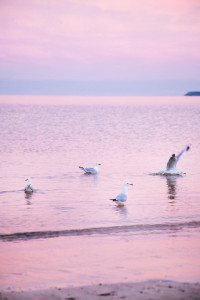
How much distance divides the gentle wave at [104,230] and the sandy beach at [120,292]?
4.05m

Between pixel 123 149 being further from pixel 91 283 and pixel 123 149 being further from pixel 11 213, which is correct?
pixel 91 283

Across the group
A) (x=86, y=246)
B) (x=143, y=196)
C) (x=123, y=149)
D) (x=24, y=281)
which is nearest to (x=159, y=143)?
(x=123, y=149)

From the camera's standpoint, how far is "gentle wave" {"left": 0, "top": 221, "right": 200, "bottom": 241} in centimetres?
1159

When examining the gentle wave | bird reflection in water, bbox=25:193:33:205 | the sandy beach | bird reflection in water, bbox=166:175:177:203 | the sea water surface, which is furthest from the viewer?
bird reflection in water, bbox=166:175:177:203

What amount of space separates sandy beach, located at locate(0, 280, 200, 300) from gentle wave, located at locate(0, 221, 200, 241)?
4.05 m

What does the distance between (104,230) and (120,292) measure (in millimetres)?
4771

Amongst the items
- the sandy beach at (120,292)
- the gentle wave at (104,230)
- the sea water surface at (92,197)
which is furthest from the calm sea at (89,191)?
the sandy beach at (120,292)

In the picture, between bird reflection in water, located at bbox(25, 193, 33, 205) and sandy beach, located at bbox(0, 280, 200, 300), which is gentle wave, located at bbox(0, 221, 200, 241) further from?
sandy beach, located at bbox(0, 280, 200, 300)

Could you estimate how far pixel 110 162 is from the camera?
27750 millimetres

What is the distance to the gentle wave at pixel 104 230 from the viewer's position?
38.0ft

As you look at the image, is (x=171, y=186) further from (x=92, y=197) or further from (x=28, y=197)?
(x=28, y=197)

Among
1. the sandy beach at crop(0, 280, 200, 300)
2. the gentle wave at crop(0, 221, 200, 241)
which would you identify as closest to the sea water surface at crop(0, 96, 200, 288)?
the gentle wave at crop(0, 221, 200, 241)

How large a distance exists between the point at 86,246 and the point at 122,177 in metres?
11.2

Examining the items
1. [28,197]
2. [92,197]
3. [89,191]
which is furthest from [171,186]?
[28,197]
